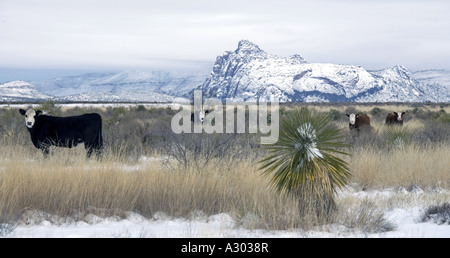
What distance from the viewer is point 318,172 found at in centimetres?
672

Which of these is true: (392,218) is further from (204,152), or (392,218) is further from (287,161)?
(204,152)

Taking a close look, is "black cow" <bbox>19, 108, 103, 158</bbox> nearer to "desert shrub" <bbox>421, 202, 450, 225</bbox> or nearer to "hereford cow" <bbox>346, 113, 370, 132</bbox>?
"desert shrub" <bbox>421, 202, 450, 225</bbox>

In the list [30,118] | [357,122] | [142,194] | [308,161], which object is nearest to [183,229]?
[142,194]

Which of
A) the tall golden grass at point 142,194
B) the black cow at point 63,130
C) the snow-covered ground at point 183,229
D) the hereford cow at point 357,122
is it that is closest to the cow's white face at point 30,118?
the black cow at point 63,130

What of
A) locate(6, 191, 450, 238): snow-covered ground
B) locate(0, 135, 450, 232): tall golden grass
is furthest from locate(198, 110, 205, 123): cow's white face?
locate(6, 191, 450, 238): snow-covered ground

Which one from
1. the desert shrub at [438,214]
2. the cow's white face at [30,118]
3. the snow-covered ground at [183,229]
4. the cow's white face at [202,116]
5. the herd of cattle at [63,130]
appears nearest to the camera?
the snow-covered ground at [183,229]

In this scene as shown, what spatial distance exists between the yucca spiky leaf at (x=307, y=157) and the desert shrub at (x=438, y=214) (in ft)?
4.66

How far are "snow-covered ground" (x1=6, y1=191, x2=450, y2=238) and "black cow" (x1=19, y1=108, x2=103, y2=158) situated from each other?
6.45m

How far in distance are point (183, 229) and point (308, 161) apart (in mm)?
1898

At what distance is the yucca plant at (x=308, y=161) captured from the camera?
6719mm

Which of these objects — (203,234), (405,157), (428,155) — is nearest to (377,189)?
(405,157)

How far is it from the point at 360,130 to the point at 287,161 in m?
12.6

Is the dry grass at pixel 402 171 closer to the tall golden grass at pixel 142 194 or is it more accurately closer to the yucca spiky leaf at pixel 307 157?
the tall golden grass at pixel 142 194

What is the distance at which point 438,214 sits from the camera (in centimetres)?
709
